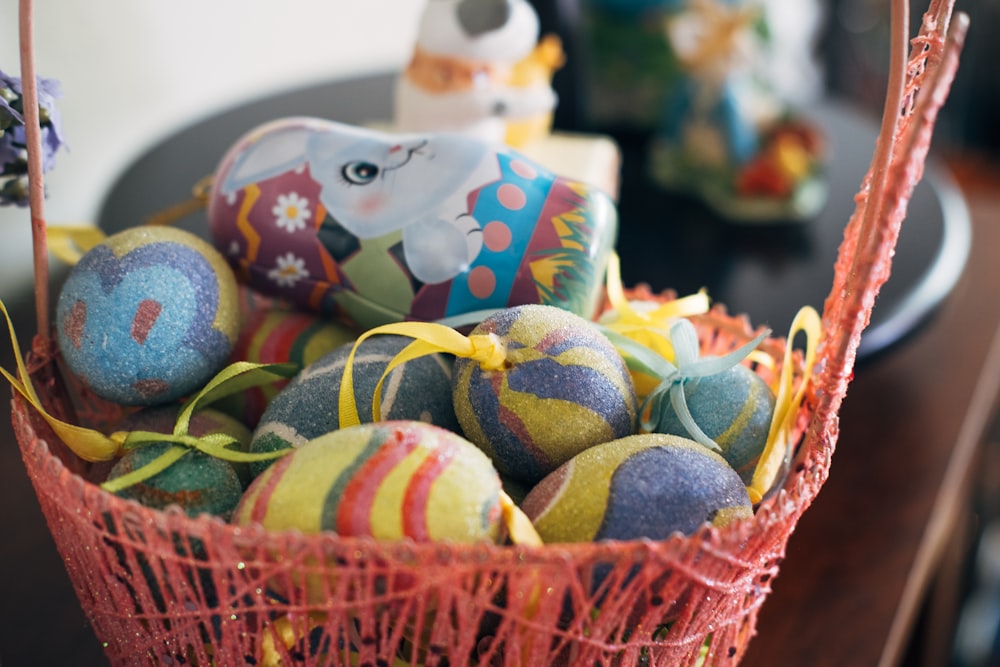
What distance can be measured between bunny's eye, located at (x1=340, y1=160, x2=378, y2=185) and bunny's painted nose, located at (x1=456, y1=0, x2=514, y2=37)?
0.25 m

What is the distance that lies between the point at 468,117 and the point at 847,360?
449 millimetres

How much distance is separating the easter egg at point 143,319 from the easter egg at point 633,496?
209 mm

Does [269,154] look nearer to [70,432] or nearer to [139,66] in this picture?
[70,432]

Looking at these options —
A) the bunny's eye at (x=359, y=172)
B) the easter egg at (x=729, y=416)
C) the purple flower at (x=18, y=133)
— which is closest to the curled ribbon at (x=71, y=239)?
the purple flower at (x=18, y=133)

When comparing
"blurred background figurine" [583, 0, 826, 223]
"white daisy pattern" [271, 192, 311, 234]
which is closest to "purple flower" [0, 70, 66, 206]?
"white daisy pattern" [271, 192, 311, 234]

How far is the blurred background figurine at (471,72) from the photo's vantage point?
778mm

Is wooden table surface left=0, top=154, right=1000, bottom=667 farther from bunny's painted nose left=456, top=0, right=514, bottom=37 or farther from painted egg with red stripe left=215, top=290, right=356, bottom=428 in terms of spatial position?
bunny's painted nose left=456, top=0, right=514, bottom=37

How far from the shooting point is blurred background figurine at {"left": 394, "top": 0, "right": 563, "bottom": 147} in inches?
30.6

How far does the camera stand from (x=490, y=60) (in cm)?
80

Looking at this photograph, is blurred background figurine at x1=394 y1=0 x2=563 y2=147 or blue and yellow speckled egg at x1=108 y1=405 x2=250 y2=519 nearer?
blue and yellow speckled egg at x1=108 y1=405 x2=250 y2=519

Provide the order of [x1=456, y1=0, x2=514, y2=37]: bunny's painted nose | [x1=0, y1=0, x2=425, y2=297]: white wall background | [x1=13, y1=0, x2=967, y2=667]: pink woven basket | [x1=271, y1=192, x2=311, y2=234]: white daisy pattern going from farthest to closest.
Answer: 1. [x1=0, y1=0, x2=425, y2=297]: white wall background
2. [x1=456, y1=0, x2=514, y2=37]: bunny's painted nose
3. [x1=271, y1=192, x2=311, y2=234]: white daisy pattern
4. [x1=13, y1=0, x2=967, y2=667]: pink woven basket

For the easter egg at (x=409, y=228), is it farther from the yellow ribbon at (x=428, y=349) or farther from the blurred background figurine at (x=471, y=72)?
the blurred background figurine at (x=471, y=72)

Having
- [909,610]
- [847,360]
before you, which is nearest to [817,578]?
[909,610]

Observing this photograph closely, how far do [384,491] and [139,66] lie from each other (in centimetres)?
90
